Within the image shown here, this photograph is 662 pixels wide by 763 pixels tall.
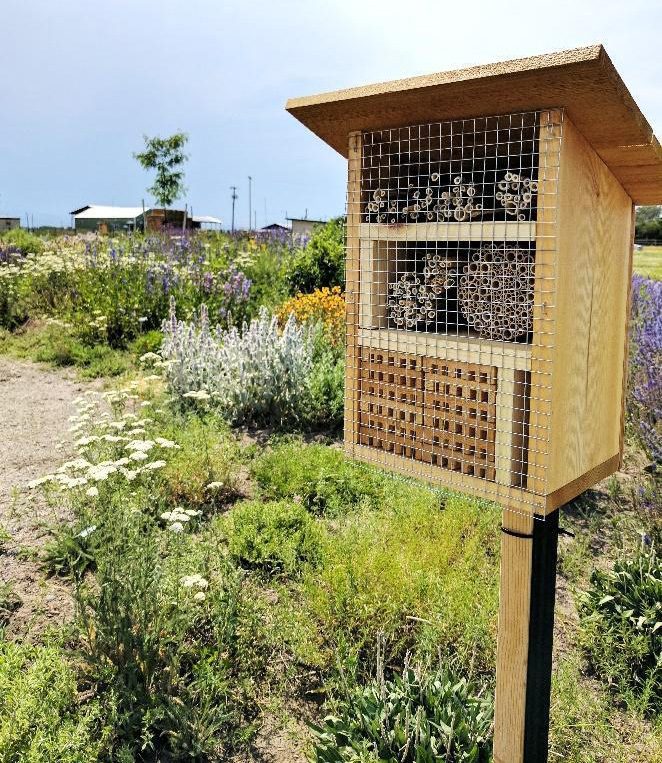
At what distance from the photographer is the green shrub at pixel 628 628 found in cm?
276

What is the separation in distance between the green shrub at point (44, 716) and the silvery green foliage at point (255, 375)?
10.6 feet

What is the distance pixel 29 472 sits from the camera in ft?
16.3

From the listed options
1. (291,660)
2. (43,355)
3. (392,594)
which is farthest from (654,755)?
(43,355)

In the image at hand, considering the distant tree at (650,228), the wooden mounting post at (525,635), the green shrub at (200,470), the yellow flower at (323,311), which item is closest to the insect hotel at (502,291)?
the wooden mounting post at (525,635)

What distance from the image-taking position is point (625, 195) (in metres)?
2.19

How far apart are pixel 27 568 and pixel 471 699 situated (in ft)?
7.96

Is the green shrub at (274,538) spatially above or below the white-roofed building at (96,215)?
below

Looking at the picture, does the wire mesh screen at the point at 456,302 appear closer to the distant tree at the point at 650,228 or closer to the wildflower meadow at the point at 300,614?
the wildflower meadow at the point at 300,614

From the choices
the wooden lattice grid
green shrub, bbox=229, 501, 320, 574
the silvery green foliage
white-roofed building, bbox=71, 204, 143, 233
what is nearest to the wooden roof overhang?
the wooden lattice grid

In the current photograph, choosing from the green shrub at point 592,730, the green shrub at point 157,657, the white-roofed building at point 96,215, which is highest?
the white-roofed building at point 96,215

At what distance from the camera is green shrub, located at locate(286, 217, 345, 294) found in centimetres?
984

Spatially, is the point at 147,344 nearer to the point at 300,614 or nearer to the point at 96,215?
the point at 300,614

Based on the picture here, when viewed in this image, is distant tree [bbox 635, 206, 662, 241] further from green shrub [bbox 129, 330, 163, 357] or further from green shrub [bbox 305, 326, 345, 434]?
green shrub [bbox 305, 326, 345, 434]

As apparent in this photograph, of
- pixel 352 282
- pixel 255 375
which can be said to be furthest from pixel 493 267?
pixel 255 375
